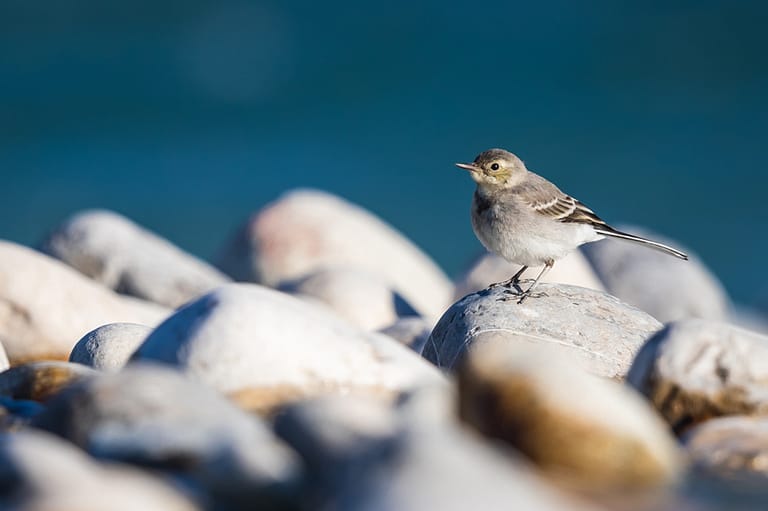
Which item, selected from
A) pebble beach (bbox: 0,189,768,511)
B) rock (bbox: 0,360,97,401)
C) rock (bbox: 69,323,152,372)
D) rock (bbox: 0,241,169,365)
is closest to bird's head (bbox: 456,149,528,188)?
pebble beach (bbox: 0,189,768,511)

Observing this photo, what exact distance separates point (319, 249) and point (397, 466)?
9132 mm

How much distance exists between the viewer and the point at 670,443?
4.70m

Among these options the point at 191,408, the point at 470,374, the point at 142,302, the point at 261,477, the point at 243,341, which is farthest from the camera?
the point at 142,302

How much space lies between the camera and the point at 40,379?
585cm

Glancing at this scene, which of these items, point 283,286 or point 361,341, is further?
point 283,286

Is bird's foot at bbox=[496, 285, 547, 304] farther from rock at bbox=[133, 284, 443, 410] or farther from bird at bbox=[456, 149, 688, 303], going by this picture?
rock at bbox=[133, 284, 443, 410]

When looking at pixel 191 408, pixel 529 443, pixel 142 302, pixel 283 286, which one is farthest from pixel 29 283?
pixel 529 443

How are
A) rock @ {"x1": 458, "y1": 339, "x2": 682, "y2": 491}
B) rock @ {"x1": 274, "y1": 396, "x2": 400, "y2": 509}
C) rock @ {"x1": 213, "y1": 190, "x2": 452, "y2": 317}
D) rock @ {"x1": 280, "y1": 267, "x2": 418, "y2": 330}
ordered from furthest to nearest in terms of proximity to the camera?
rock @ {"x1": 213, "y1": 190, "x2": 452, "y2": 317} < rock @ {"x1": 280, "y1": 267, "x2": 418, "y2": 330} < rock @ {"x1": 458, "y1": 339, "x2": 682, "y2": 491} < rock @ {"x1": 274, "y1": 396, "x2": 400, "y2": 509}

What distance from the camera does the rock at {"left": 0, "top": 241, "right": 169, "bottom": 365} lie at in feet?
27.8

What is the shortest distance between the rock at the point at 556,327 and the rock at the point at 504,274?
305cm

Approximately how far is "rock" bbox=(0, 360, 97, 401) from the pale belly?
132 inches

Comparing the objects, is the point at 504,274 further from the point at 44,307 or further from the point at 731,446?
the point at 731,446

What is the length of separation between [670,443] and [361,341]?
1560 mm

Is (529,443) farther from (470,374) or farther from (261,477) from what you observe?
(261,477)
